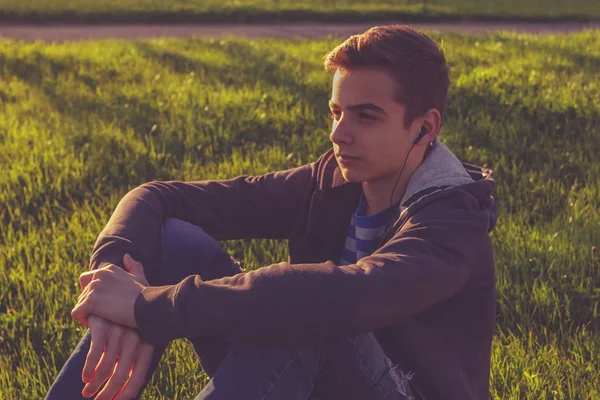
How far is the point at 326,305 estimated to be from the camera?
2123mm

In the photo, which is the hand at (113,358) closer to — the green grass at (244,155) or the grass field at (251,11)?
the green grass at (244,155)

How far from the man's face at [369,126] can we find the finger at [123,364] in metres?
0.92

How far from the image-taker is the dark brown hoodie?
2.13m

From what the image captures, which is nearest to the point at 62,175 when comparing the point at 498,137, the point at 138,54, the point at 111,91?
the point at 111,91

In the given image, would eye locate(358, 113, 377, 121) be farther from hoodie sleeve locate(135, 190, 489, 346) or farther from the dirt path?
the dirt path

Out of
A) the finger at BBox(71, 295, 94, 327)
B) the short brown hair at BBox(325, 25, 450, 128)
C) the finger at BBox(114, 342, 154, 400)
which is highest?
the short brown hair at BBox(325, 25, 450, 128)

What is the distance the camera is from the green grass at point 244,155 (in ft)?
11.3

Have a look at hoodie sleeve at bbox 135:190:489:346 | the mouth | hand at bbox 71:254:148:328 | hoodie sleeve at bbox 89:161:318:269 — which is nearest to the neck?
the mouth

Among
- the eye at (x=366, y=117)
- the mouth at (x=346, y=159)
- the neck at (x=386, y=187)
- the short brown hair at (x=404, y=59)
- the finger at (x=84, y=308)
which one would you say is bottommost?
the finger at (x=84, y=308)

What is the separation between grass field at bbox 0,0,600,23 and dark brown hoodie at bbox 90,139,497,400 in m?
13.5

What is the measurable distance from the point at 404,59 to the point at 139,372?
136cm

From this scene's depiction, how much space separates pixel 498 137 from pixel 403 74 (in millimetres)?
3991

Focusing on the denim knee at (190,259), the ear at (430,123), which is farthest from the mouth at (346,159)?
the denim knee at (190,259)

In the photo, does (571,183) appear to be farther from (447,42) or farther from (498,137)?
(447,42)
